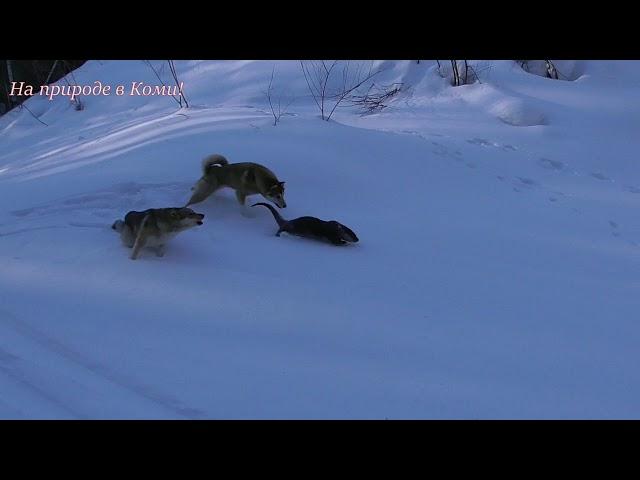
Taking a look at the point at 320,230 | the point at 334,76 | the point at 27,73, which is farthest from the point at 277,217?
the point at 27,73

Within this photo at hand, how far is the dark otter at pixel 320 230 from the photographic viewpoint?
16.0 ft

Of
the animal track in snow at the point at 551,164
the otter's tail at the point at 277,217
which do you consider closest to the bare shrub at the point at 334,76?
the animal track in snow at the point at 551,164

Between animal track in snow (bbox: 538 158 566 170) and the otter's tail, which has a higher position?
the otter's tail

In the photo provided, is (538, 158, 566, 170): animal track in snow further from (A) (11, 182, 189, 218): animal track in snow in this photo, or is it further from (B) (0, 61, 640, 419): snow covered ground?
(A) (11, 182, 189, 218): animal track in snow

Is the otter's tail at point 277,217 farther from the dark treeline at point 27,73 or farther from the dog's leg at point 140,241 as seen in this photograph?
the dark treeline at point 27,73

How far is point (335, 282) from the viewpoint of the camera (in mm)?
4254

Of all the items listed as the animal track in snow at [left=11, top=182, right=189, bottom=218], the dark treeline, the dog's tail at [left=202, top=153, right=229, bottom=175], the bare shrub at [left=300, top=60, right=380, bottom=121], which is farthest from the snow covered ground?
the dark treeline

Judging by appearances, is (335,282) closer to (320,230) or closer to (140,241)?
(320,230)

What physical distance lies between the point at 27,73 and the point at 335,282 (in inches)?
615

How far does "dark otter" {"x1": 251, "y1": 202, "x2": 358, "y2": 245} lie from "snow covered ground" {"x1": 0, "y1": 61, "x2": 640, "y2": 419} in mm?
80

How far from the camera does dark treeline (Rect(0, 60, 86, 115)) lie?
15.8m

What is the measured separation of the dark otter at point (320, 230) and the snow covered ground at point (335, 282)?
3.2 inches

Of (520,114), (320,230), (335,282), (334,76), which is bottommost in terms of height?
(520,114)

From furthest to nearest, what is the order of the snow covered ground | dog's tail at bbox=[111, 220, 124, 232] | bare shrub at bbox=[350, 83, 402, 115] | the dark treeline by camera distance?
1. the dark treeline
2. bare shrub at bbox=[350, 83, 402, 115]
3. dog's tail at bbox=[111, 220, 124, 232]
4. the snow covered ground
